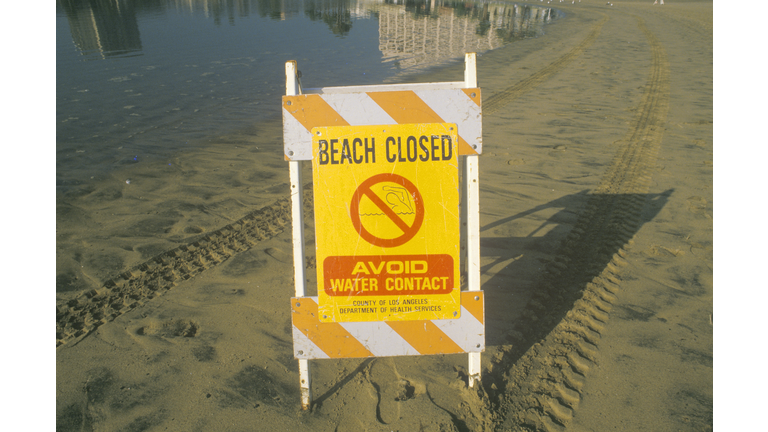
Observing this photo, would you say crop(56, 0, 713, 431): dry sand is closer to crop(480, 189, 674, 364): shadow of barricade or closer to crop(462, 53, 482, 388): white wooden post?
crop(480, 189, 674, 364): shadow of barricade

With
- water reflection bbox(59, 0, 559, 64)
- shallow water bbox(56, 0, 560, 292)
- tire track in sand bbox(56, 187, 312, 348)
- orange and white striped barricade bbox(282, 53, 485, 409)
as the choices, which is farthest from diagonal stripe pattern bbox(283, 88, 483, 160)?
water reflection bbox(59, 0, 559, 64)

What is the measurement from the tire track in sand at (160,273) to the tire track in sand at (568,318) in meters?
2.65

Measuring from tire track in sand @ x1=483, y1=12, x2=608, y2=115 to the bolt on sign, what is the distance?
7.29m

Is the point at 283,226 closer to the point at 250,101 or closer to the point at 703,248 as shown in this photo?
the point at 703,248

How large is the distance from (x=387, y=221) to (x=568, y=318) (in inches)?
68.6

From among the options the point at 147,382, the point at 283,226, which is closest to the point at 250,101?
the point at 283,226

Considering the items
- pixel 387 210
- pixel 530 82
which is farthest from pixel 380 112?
pixel 530 82

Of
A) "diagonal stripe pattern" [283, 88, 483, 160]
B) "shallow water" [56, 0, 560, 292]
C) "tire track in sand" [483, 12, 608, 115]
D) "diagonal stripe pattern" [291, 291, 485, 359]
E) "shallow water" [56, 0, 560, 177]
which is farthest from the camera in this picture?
"tire track in sand" [483, 12, 608, 115]

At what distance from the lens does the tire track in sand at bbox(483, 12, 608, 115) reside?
9.85 meters

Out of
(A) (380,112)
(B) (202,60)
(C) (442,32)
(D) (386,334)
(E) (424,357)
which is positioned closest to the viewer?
(A) (380,112)

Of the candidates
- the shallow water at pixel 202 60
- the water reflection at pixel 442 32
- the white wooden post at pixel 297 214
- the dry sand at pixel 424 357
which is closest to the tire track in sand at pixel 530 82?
the dry sand at pixel 424 357

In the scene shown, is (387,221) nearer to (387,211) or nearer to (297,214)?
(387,211)

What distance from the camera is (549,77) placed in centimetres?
1247

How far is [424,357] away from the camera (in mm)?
2965
